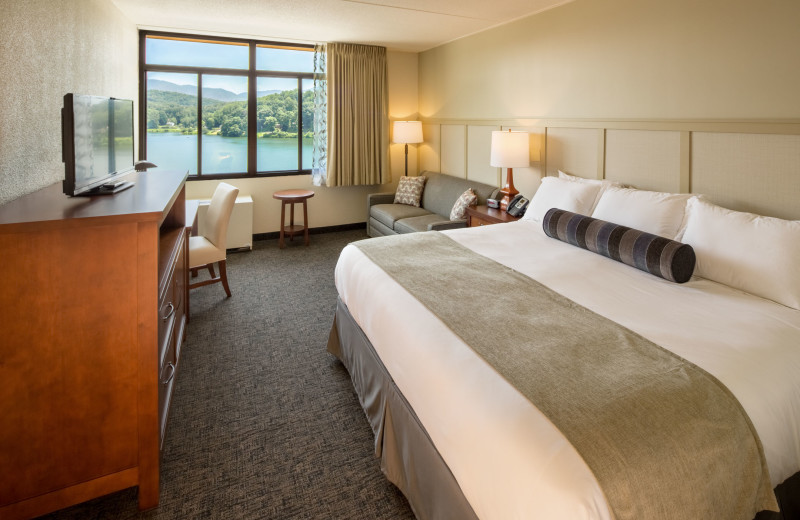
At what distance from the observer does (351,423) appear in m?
2.21

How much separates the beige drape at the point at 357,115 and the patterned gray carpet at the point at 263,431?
2.68m

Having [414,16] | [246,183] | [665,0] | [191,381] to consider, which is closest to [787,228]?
[665,0]

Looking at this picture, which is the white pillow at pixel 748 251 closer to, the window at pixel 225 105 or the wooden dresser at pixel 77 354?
the wooden dresser at pixel 77 354

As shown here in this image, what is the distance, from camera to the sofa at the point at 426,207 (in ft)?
15.3

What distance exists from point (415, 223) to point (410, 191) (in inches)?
39.2

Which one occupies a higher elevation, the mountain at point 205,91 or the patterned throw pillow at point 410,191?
the mountain at point 205,91

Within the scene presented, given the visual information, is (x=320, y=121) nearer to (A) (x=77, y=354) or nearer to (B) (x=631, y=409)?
(A) (x=77, y=354)

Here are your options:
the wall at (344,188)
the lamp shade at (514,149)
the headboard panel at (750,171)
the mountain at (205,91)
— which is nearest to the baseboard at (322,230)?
the wall at (344,188)

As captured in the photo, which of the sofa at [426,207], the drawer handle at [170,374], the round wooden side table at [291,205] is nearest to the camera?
the drawer handle at [170,374]

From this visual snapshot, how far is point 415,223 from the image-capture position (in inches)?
186

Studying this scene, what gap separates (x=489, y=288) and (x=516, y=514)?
1094 millimetres

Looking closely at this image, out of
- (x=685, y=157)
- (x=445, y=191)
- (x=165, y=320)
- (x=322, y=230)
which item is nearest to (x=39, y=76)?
(x=165, y=320)

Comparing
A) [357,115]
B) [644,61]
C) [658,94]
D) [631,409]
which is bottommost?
[631,409]

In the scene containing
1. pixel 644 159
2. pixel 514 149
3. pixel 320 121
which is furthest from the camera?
pixel 320 121
